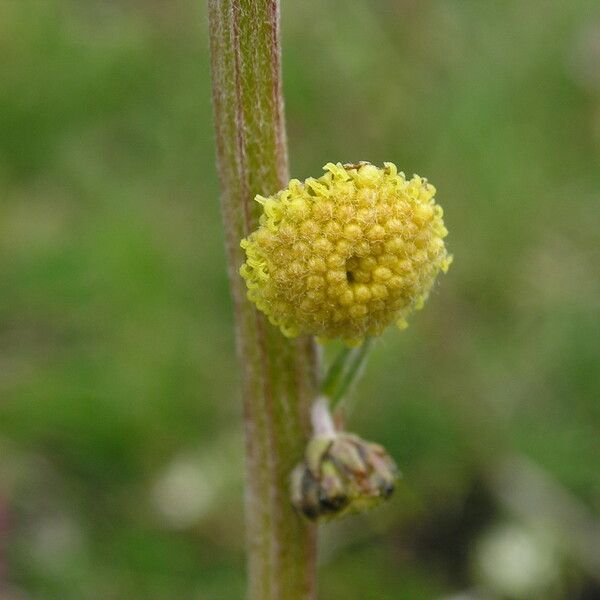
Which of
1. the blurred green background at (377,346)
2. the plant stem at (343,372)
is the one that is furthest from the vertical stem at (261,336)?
the blurred green background at (377,346)

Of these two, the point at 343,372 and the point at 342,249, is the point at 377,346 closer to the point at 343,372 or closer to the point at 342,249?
the point at 343,372

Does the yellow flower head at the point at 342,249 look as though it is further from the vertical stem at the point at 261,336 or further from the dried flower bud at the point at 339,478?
the dried flower bud at the point at 339,478

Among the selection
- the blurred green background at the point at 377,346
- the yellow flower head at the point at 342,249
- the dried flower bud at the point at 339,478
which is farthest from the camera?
the blurred green background at the point at 377,346

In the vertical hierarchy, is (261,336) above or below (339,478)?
above

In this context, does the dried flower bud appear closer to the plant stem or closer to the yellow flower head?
the plant stem

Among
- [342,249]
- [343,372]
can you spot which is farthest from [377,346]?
[342,249]
